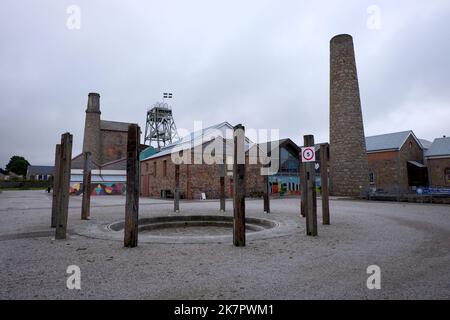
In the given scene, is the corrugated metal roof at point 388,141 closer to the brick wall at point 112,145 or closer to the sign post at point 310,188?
the sign post at point 310,188

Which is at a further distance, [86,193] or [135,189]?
[86,193]

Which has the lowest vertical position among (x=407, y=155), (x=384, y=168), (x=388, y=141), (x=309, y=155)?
(x=309, y=155)

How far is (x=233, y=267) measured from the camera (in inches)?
163

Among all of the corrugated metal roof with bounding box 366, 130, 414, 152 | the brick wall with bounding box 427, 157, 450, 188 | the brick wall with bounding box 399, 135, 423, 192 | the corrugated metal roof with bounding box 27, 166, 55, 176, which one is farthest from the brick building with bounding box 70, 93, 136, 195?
the corrugated metal roof with bounding box 27, 166, 55, 176

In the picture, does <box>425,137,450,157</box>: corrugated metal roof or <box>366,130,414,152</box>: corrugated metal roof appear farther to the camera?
<box>425,137,450,157</box>: corrugated metal roof

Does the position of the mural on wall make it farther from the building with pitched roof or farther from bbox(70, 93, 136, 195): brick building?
the building with pitched roof

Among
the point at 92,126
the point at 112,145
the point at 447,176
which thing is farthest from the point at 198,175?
the point at 112,145

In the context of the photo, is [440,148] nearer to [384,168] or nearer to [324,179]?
[384,168]

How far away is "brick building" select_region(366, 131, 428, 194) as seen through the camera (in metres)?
30.6

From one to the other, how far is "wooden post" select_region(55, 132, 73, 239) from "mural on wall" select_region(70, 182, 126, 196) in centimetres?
2667

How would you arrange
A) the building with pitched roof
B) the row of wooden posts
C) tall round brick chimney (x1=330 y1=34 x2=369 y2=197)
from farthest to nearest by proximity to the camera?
tall round brick chimney (x1=330 y1=34 x2=369 y2=197), the building with pitched roof, the row of wooden posts

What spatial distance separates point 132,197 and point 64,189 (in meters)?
2.05
